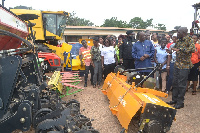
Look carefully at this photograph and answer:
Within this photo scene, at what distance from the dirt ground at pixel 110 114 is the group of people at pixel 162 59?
35 cm

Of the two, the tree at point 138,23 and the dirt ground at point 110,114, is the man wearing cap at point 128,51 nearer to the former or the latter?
the dirt ground at point 110,114

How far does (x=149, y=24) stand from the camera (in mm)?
52656

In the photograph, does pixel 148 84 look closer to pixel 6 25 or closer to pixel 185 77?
pixel 185 77

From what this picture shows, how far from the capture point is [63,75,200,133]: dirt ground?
11.5ft

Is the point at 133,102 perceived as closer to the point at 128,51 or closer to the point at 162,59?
the point at 162,59

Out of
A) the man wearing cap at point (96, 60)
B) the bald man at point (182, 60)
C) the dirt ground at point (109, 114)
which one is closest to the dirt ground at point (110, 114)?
the dirt ground at point (109, 114)

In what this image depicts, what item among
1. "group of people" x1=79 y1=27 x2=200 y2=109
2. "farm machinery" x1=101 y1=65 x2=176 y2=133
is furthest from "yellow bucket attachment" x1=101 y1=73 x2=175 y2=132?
"group of people" x1=79 y1=27 x2=200 y2=109

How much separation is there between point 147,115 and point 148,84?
112 centimetres

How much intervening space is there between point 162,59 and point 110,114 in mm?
2549

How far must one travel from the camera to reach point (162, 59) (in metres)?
5.51

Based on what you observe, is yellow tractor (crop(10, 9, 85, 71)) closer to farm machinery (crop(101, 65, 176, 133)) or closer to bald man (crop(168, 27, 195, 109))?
bald man (crop(168, 27, 195, 109))

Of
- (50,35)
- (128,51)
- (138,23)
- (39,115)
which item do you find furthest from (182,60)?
(138,23)

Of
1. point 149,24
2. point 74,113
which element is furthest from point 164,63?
point 149,24

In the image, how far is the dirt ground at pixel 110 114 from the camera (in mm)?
3497
